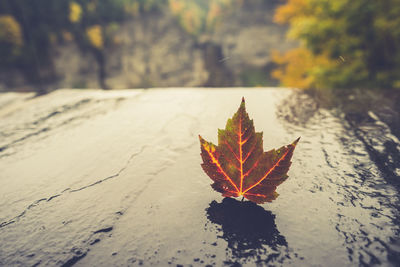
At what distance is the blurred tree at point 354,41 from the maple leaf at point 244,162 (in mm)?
5765

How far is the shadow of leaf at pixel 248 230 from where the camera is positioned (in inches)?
22.4

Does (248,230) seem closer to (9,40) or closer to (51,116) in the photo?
(51,116)

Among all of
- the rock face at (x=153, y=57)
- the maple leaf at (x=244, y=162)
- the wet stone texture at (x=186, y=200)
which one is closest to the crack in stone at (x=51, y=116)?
the wet stone texture at (x=186, y=200)

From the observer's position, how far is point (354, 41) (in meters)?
5.24

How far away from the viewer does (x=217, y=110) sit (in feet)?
5.46

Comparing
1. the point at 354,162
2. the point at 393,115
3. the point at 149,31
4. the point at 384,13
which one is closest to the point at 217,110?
the point at 354,162

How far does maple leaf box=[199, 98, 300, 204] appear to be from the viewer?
607 mm

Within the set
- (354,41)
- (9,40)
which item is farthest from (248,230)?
(9,40)

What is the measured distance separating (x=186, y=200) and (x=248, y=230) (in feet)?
0.76

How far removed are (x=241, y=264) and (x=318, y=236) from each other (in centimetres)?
22

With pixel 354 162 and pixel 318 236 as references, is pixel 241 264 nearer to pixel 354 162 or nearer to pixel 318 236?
pixel 318 236

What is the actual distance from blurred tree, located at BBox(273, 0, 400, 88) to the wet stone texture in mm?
4809

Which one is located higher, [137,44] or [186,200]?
[137,44]

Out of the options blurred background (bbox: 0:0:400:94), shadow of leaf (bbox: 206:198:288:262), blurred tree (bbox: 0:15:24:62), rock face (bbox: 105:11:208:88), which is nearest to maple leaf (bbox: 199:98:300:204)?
shadow of leaf (bbox: 206:198:288:262)
